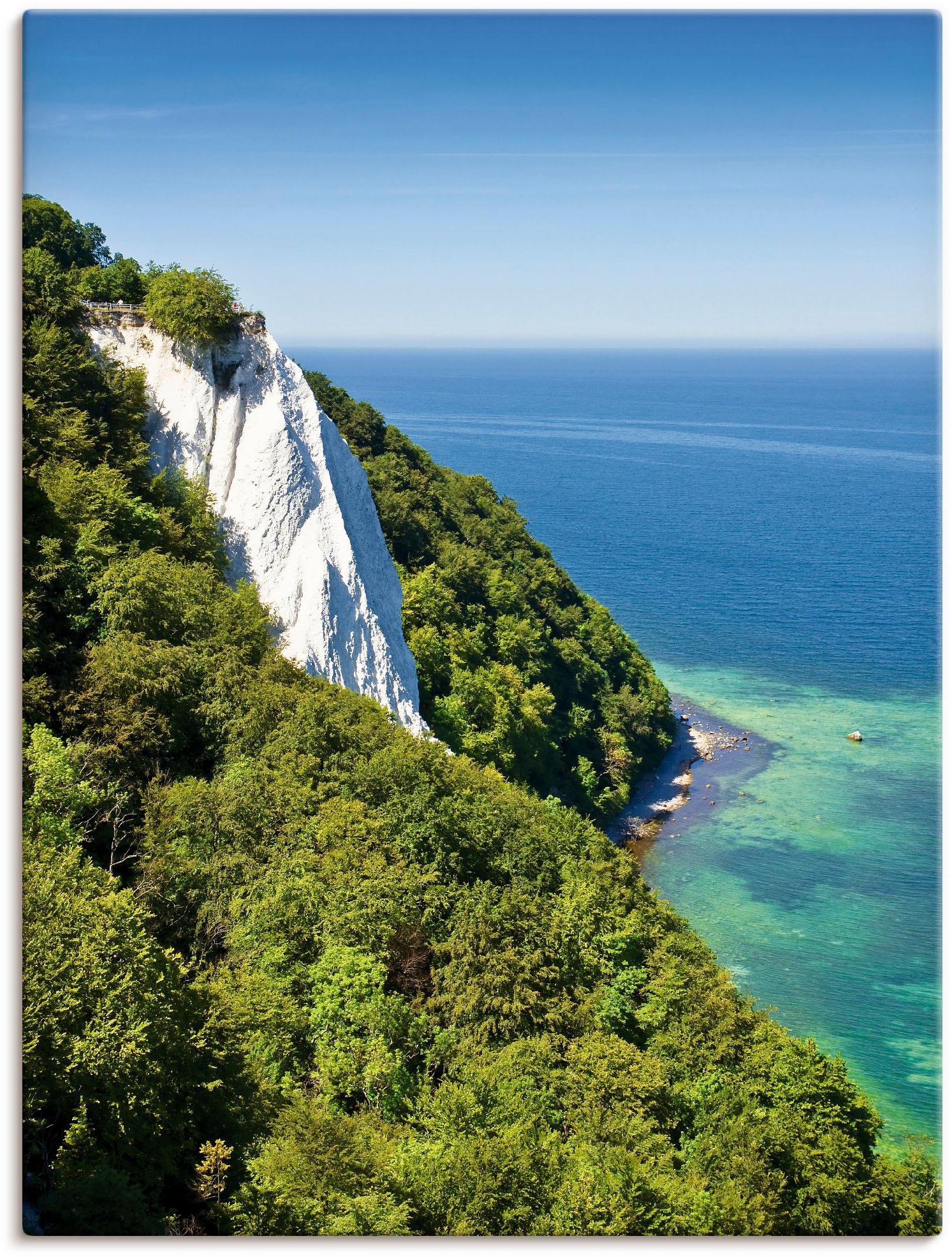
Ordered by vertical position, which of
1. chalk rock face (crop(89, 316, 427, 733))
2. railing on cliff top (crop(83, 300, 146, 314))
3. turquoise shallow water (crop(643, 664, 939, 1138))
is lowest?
turquoise shallow water (crop(643, 664, 939, 1138))

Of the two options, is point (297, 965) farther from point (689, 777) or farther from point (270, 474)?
point (689, 777)

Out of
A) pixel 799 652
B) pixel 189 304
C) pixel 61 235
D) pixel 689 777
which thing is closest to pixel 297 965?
pixel 189 304

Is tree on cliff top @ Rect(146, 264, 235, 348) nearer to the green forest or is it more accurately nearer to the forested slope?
the green forest

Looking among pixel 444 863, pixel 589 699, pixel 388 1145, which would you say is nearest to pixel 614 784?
pixel 589 699

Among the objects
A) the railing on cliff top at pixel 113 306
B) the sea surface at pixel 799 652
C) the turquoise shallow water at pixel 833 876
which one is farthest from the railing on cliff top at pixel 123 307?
the turquoise shallow water at pixel 833 876

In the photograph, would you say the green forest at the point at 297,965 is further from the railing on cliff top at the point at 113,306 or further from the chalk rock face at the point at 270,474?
the chalk rock face at the point at 270,474

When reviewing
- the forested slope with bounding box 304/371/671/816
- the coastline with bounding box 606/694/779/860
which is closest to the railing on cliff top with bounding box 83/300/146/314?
the forested slope with bounding box 304/371/671/816

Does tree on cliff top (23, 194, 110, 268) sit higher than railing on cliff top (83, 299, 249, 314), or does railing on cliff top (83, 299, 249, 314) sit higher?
tree on cliff top (23, 194, 110, 268)
